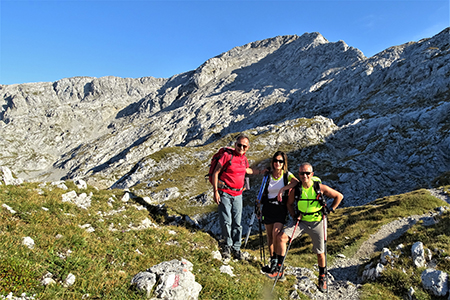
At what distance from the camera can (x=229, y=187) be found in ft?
31.0

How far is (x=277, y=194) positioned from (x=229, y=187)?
2.04m

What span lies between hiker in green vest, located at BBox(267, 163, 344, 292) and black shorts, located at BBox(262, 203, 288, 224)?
0.30m

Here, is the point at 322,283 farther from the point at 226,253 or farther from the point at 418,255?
the point at 418,255

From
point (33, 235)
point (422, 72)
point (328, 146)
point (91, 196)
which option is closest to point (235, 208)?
point (33, 235)

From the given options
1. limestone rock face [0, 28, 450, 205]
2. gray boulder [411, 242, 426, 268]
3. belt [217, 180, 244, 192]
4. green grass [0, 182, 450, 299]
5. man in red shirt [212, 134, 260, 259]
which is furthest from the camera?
limestone rock face [0, 28, 450, 205]

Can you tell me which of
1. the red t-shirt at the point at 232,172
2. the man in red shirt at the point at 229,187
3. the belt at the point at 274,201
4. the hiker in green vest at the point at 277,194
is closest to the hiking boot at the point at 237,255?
the man in red shirt at the point at 229,187

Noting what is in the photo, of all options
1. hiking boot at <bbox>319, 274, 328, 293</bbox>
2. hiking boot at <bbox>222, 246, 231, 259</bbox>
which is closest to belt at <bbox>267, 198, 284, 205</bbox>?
hiking boot at <bbox>222, 246, 231, 259</bbox>

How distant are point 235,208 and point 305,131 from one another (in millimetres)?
85024

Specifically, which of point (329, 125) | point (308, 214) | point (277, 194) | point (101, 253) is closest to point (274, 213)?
point (277, 194)

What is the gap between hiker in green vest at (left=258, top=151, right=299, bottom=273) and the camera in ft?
29.2

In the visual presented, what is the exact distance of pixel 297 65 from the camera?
188m

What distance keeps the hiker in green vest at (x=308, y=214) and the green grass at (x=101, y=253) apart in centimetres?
171

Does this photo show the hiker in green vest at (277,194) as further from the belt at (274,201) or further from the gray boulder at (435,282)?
the gray boulder at (435,282)

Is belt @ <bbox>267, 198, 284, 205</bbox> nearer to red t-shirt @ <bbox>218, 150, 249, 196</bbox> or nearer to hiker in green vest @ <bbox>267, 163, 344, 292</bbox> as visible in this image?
hiker in green vest @ <bbox>267, 163, 344, 292</bbox>
